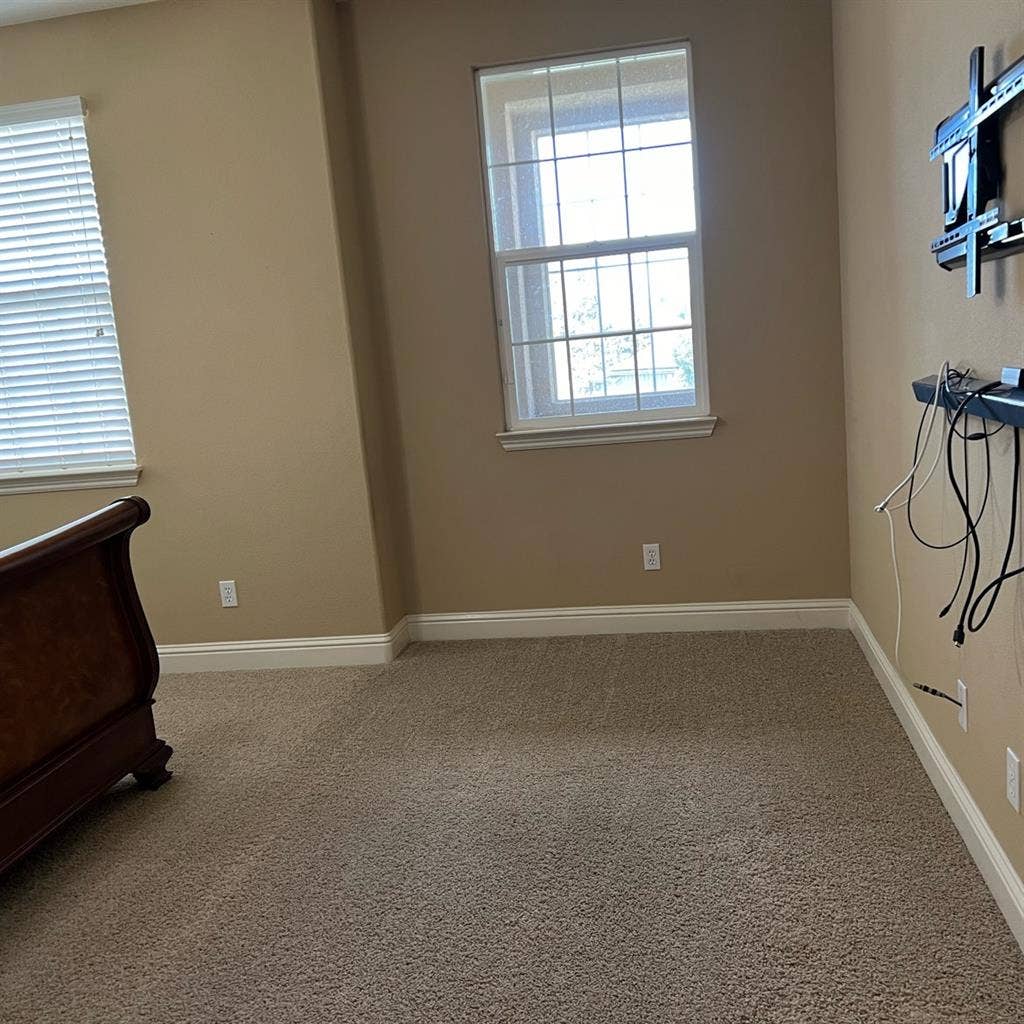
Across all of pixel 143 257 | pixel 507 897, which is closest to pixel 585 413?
pixel 143 257

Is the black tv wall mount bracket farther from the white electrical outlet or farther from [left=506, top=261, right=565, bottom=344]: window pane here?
[left=506, top=261, right=565, bottom=344]: window pane

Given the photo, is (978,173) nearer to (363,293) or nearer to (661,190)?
(661,190)

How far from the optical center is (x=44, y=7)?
360cm

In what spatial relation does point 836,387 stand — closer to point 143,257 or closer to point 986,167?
point 986,167

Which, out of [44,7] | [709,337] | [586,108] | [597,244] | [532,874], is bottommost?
[532,874]

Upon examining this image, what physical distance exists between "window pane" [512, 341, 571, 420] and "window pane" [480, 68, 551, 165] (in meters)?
0.76

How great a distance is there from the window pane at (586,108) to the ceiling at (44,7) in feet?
5.28

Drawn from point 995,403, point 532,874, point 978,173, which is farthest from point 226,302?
point 995,403

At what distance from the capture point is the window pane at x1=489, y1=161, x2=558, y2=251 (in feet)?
12.5

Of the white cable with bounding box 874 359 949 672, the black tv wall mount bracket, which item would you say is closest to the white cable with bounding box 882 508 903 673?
the white cable with bounding box 874 359 949 672

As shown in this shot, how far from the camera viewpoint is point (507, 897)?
218 centimetres

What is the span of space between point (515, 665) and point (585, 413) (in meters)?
1.08

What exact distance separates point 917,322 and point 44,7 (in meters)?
3.36

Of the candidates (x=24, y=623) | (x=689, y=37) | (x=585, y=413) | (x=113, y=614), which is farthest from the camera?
(x=585, y=413)
